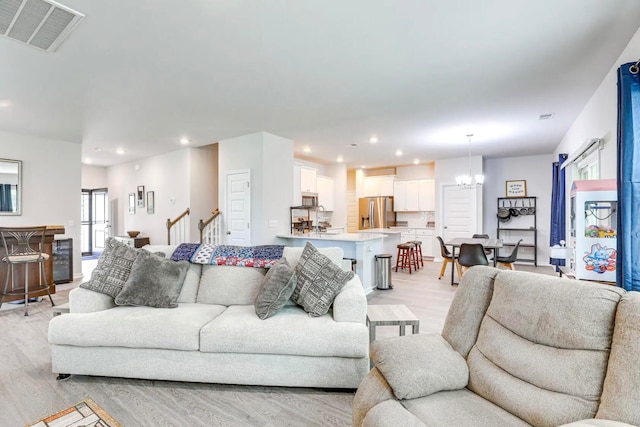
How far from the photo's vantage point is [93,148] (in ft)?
22.1

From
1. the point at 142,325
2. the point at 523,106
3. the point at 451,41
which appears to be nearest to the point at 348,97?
the point at 451,41

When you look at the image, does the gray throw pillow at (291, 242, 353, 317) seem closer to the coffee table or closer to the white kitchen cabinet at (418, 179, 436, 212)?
the coffee table

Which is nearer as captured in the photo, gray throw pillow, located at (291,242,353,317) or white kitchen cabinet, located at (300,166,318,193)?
gray throw pillow, located at (291,242,353,317)

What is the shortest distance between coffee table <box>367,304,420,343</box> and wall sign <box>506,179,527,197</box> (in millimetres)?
6906

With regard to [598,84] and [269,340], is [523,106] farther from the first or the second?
[269,340]

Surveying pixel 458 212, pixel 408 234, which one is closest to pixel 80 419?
pixel 458 212

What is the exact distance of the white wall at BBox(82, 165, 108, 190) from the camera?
9031 mm

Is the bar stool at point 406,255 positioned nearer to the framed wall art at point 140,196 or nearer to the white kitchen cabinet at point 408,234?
the white kitchen cabinet at point 408,234

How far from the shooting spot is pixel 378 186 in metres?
9.41

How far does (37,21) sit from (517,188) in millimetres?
8950

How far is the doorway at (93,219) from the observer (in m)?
9.36

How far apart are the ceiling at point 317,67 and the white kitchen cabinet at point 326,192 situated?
2904mm

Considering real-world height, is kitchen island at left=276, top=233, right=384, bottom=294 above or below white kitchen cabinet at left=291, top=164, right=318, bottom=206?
below

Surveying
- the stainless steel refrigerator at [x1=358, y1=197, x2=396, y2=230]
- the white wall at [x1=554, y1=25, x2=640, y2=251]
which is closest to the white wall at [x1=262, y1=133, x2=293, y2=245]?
the stainless steel refrigerator at [x1=358, y1=197, x2=396, y2=230]
